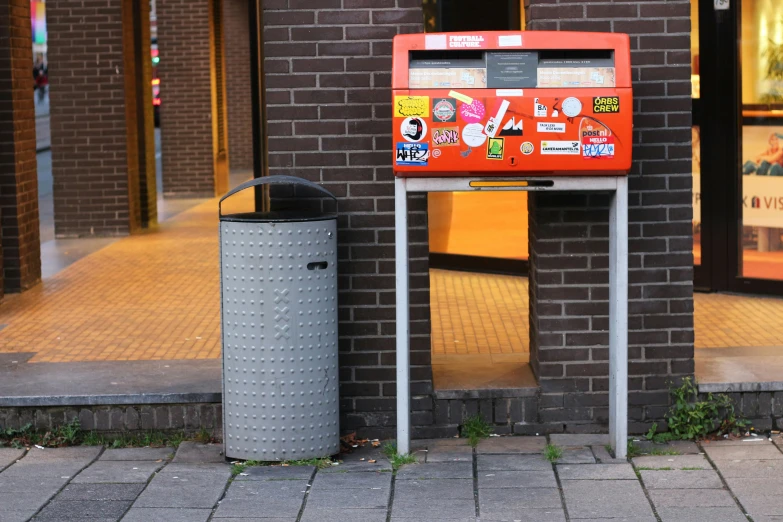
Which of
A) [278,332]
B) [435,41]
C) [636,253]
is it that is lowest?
[278,332]

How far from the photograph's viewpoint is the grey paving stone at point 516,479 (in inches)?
213

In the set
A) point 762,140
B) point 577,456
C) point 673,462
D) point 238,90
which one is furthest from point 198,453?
point 238,90

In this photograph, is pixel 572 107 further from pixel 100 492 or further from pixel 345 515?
pixel 100 492

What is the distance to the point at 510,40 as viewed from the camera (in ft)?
17.6

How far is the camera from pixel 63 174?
13.5 m

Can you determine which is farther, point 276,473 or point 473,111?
point 276,473

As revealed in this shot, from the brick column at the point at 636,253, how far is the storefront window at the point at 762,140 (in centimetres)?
304

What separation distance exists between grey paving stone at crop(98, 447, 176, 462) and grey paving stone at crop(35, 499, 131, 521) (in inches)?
25.3

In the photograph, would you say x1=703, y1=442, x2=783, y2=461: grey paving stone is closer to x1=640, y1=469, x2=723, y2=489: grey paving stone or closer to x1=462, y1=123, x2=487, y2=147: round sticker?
x1=640, y1=469, x2=723, y2=489: grey paving stone

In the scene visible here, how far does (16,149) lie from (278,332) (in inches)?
Result: 196

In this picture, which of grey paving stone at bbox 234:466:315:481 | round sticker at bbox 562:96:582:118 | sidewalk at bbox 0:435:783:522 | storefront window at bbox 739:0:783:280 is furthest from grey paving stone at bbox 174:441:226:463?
storefront window at bbox 739:0:783:280

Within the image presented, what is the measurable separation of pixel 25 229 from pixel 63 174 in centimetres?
349

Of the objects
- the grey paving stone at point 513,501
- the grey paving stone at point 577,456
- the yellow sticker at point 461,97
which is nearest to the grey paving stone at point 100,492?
the grey paving stone at point 513,501

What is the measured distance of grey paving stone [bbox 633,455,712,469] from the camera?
5.64 meters
